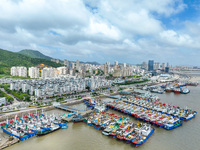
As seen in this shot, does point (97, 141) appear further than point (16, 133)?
No

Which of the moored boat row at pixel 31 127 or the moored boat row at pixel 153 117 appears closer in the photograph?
the moored boat row at pixel 31 127

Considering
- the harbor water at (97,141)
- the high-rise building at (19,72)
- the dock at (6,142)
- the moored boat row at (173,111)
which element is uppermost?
the high-rise building at (19,72)

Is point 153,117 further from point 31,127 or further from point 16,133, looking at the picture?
point 16,133

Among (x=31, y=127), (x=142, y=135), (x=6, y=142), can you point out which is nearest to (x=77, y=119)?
(x=31, y=127)

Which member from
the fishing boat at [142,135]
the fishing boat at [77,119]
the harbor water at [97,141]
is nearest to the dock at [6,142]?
the harbor water at [97,141]

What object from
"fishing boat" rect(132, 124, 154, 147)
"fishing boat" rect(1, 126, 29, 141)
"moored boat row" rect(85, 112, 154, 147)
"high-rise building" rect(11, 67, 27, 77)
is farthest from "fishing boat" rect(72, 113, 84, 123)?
"high-rise building" rect(11, 67, 27, 77)

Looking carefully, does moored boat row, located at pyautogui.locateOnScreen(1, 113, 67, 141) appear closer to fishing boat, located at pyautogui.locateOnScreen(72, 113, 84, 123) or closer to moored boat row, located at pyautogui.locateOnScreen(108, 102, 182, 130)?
fishing boat, located at pyautogui.locateOnScreen(72, 113, 84, 123)

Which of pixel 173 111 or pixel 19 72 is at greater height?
pixel 19 72

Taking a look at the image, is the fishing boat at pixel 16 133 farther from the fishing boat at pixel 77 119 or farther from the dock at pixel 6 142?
the fishing boat at pixel 77 119

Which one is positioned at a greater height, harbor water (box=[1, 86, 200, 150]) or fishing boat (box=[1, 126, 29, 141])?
fishing boat (box=[1, 126, 29, 141])

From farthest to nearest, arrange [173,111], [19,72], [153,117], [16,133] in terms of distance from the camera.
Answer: [19,72], [173,111], [153,117], [16,133]

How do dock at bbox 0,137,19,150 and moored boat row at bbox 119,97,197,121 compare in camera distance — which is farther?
moored boat row at bbox 119,97,197,121

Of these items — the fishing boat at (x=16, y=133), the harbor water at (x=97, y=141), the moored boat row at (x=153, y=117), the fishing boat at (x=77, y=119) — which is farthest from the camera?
the fishing boat at (x=77, y=119)
